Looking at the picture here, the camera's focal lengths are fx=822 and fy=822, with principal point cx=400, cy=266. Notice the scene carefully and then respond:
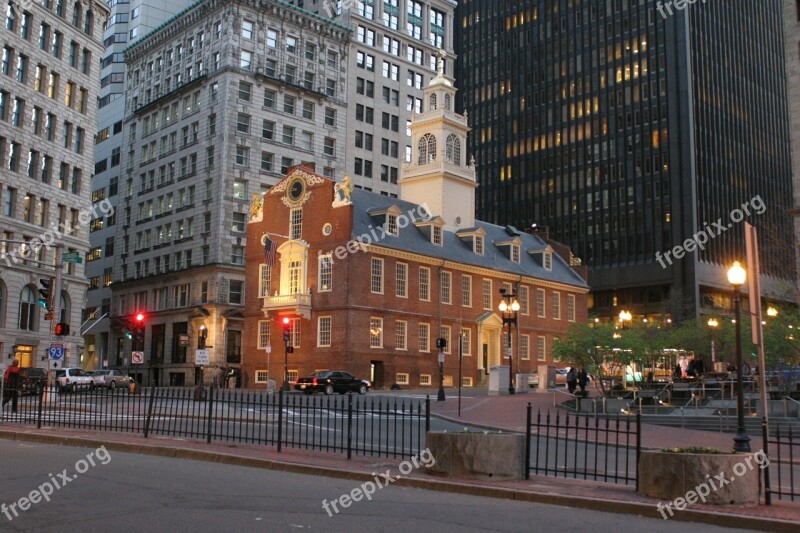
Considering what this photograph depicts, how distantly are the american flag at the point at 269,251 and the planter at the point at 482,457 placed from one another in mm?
44196

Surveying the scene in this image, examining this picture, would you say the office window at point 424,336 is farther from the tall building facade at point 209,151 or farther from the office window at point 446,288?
the tall building facade at point 209,151

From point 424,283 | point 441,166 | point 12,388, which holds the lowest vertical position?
point 12,388

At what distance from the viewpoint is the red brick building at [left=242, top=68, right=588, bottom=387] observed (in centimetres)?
5534

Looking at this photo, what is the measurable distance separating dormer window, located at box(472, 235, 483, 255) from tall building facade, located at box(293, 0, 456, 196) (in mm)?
21931

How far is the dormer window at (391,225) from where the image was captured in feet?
190

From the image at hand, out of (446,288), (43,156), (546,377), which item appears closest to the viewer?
(546,377)

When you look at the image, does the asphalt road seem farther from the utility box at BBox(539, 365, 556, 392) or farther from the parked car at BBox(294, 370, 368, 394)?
the utility box at BBox(539, 365, 556, 392)

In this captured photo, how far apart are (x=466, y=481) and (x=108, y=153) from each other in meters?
90.3

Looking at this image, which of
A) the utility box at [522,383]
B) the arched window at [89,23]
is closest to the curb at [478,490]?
the utility box at [522,383]

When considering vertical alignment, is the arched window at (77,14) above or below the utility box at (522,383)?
above

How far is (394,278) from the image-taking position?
57656mm

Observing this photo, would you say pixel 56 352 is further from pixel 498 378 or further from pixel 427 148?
pixel 427 148

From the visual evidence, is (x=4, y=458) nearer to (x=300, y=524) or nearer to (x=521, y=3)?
(x=300, y=524)

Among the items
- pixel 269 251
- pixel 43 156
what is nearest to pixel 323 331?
pixel 269 251
